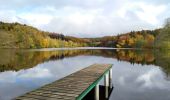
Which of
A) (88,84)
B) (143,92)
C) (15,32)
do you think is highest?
(15,32)

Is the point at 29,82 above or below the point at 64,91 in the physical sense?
below

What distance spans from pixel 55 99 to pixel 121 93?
8.02 m

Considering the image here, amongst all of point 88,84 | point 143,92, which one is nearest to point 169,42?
point 143,92

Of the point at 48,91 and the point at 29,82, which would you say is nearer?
the point at 48,91

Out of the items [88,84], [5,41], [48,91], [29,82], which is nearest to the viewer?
[48,91]

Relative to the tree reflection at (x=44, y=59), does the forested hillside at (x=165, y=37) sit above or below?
above

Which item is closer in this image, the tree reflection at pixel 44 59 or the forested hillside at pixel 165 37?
the tree reflection at pixel 44 59

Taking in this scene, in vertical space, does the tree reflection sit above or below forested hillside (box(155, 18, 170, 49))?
below

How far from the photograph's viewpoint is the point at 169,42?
73.4m

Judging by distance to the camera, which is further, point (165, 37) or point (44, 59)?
point (165, 37)

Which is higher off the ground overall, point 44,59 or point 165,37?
point 165,37

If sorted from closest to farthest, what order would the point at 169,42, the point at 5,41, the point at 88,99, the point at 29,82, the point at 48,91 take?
the point at 48,91
the point at 88,99
the point at 29,82
the point at 169,42
the point at 5,41

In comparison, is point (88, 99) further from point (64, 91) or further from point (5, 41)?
point (5, 41)

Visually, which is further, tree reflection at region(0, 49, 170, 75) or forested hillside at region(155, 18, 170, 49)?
forested hillside at region(155, 18, 170, 49)
